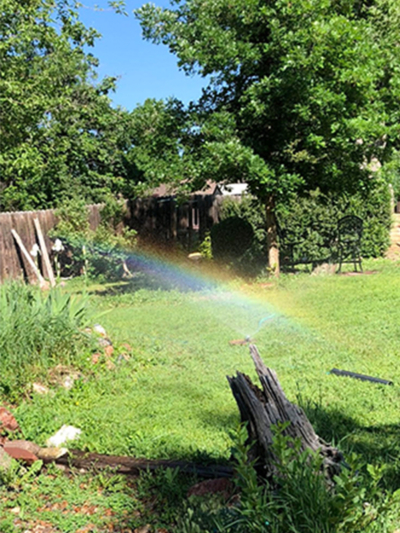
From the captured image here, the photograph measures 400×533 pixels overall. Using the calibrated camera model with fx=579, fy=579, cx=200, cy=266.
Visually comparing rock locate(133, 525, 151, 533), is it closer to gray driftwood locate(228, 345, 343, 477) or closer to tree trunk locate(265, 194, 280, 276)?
gray driftwood locate(228, 345, 343, 477)

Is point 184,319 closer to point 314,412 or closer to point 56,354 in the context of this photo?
point 56,354

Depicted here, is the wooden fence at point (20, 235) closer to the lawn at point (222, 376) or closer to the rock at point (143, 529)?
the lawn at point (222, 376)

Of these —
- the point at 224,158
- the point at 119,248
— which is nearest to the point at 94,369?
the point at 224,158

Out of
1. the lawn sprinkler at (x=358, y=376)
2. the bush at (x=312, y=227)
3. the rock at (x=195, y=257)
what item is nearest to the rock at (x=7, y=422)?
the lawn sprinkler at (x=358, y=376)

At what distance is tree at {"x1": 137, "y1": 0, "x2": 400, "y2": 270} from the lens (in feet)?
32.3

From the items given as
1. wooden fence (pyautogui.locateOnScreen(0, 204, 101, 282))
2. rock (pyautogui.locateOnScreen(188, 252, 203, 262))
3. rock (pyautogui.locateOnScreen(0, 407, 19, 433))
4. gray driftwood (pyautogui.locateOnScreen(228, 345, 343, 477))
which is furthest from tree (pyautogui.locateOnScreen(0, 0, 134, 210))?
gray driftwood (pyautogui.locateOnScreen(228, 345, 343, 477))

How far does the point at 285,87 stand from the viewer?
10.1 meters

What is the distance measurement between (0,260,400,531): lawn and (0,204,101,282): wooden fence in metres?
4.43

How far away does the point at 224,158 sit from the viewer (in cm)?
1000

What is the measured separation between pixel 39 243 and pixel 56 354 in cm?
897

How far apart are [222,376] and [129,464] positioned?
2.11 metres

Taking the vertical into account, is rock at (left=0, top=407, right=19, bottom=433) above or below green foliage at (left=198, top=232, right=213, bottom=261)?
below

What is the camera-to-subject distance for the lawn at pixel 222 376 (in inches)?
146

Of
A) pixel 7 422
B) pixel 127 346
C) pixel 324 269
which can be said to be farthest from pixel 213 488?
pixel 324 269
